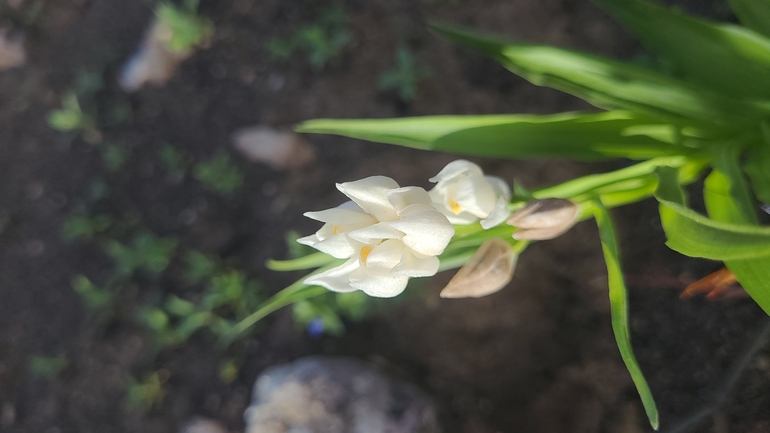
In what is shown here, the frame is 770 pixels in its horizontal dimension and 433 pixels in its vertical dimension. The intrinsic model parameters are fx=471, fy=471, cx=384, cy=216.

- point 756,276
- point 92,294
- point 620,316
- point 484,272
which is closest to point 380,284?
point 484,272

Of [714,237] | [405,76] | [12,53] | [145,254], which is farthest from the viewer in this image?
[12,53]

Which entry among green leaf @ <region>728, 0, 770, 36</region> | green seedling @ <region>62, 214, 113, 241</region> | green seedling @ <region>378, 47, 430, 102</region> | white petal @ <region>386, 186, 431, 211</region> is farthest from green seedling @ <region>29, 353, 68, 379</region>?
green leaf @ <region>728, 0, 770, 36</region>

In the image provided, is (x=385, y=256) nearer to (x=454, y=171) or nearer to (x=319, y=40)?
(x=454, y=171)

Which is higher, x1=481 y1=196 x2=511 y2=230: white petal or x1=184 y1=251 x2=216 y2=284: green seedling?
x1=481 y1=196 x2=511 y2=230: white petal

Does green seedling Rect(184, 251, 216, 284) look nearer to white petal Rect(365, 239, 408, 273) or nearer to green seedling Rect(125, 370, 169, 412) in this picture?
green seedling Rect(125, 370, 169, 412)

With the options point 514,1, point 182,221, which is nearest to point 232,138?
point 182,221

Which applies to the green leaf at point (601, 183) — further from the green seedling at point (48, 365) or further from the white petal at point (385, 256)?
the green seedling at point (48, 365)

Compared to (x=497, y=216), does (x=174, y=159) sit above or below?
below
